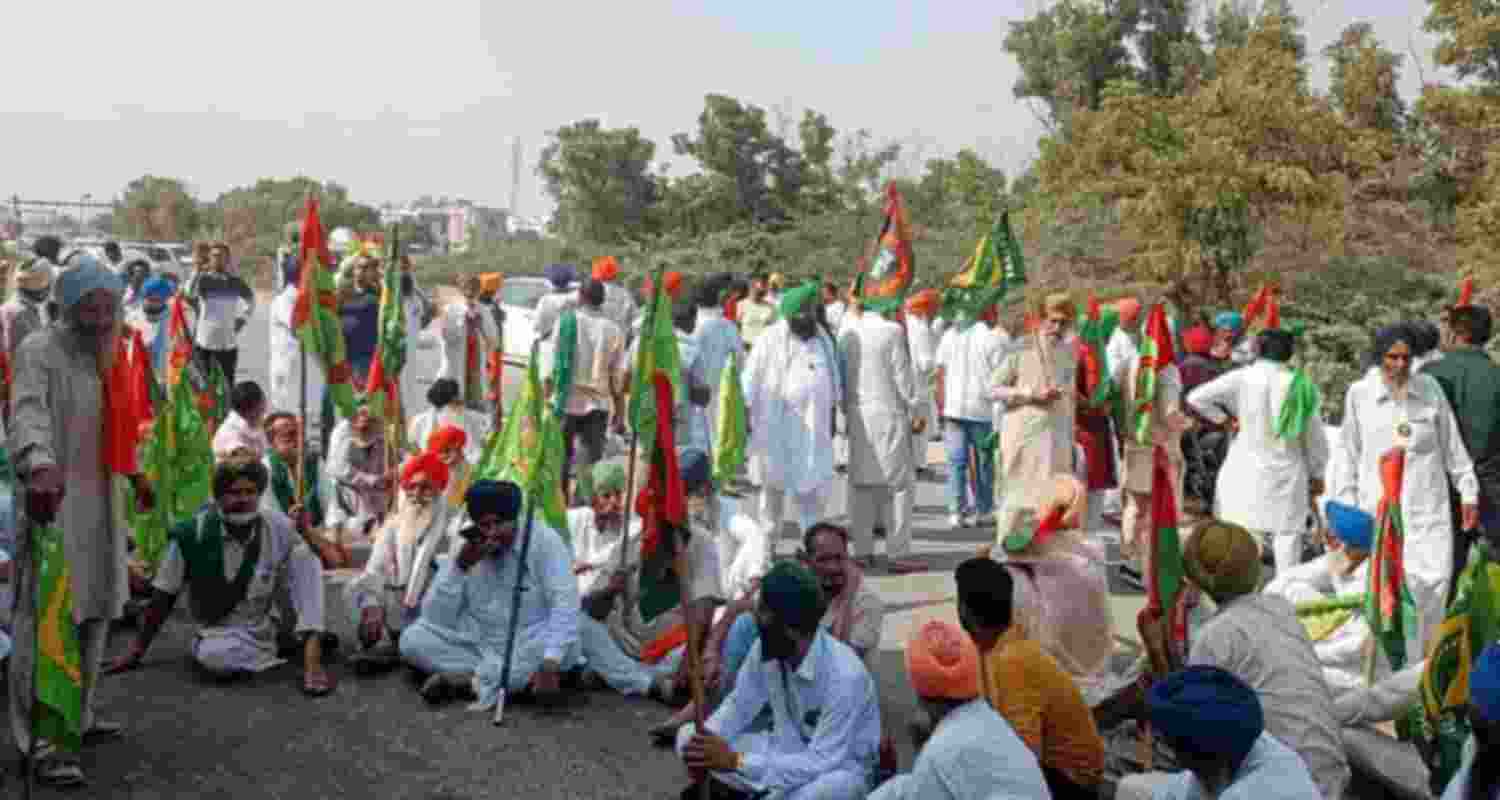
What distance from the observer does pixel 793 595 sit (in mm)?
5395

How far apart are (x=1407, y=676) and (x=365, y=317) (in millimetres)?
8967

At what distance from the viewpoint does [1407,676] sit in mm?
5480

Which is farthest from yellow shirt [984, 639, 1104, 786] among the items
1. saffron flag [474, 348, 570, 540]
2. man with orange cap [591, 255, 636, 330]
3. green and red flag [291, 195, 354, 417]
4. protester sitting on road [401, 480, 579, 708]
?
man with orange cap [591, 255, 636, 330]

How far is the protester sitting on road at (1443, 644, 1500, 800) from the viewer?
3742 mm

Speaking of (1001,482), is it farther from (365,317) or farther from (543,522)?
(365,317)

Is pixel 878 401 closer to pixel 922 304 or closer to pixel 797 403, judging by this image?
pixel 797 403

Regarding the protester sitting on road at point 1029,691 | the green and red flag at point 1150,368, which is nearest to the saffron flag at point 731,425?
the green and red flag at point 1150,368

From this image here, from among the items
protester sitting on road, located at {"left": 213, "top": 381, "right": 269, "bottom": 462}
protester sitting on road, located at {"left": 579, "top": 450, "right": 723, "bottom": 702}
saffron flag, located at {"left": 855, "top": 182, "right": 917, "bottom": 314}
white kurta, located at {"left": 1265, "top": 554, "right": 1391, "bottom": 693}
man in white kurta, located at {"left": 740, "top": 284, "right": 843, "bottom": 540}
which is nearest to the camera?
white kurta, located at {"left": 1265, "top": 554, "right": 1391, "bottom": 693}

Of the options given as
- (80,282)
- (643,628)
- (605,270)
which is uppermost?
(605,270)

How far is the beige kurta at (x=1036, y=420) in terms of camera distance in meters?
9.89

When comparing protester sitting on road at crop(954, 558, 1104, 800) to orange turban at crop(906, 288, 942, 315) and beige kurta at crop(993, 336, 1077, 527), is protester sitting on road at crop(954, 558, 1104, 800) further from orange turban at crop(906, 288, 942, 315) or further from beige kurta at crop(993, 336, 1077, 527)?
orange turban at crop(906, 288, 942, 315)

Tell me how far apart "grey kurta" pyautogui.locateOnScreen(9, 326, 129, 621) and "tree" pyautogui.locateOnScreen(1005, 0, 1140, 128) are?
1013 inches

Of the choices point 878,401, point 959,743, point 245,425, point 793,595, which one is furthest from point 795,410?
point 959,743

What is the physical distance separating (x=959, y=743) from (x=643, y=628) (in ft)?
12.1
